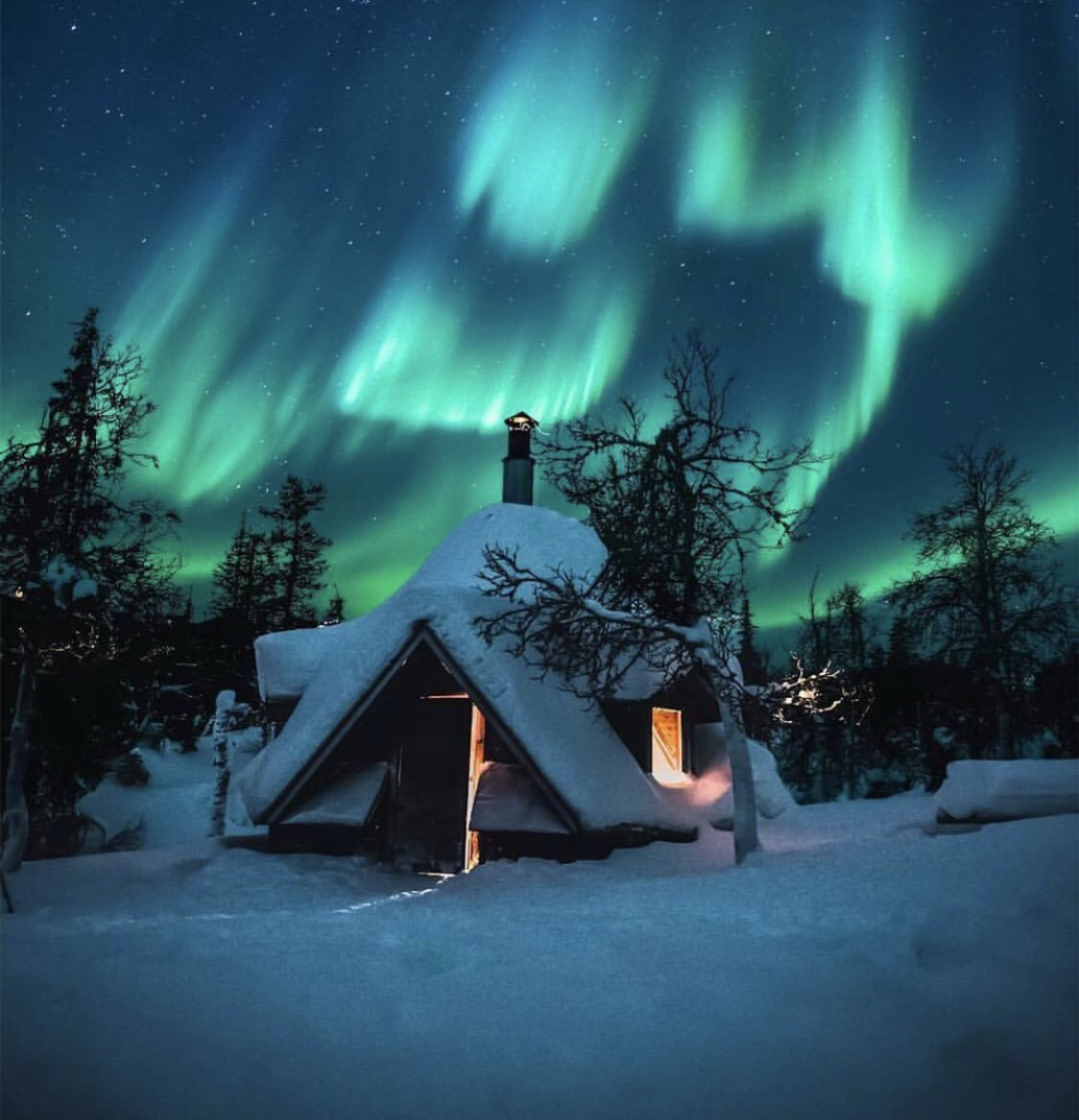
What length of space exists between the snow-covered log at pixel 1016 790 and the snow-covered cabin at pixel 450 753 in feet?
14.4

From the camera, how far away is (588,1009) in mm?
4570

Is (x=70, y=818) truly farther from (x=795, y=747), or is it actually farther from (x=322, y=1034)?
(x=795, y=747)

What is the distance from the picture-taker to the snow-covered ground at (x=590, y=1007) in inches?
152

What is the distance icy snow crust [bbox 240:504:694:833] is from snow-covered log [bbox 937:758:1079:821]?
4404 mm

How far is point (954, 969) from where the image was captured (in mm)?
4715

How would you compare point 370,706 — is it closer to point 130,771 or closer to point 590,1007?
point 590,1007

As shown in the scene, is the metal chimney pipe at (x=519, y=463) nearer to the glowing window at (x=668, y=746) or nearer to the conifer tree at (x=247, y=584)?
the glowing window at (x=668, y=746)

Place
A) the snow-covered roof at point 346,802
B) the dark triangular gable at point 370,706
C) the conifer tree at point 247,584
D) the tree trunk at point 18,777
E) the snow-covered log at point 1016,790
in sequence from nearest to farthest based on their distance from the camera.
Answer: the snow-covered log at point 1016,790
the tree trunk at point 18,777
the dark triangular gable at point 370,706
the snow-covered roof at point 346,802
the conifer tree at point 247,584

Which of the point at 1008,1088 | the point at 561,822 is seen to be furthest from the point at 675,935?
the point at 561,822

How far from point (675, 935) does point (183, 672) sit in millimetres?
32740

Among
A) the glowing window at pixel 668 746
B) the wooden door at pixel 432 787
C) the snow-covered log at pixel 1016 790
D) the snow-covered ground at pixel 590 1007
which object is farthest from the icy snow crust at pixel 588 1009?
the glowing window at pixel 668 746

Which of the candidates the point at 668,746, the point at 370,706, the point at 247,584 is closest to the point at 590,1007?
the point at 370,706

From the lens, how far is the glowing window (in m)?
14.5

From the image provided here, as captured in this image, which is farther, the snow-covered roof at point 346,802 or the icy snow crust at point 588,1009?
the snow-covered roof at point 346,802
